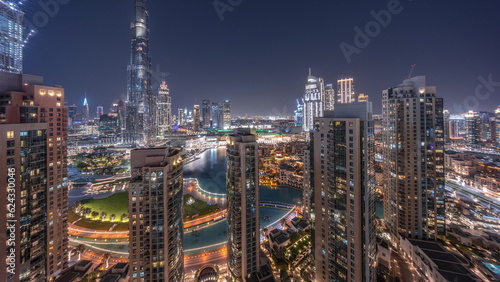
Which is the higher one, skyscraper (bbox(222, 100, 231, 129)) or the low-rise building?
skyscraper (bbox(222, 100, 231, 129))

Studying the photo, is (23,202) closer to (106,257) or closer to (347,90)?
(106,257)

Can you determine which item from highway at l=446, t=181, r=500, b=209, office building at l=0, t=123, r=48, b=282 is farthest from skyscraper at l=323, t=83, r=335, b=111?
office building at l=0, t=123, r=48, b=282

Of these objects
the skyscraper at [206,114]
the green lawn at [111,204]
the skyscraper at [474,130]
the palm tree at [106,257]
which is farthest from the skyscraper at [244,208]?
the skyscraper at [206,114]

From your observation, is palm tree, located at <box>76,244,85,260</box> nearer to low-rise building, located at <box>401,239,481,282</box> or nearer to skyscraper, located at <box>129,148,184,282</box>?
skyscraper, located at <box>129,148,184,282</box>

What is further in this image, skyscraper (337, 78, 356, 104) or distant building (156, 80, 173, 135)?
distant building (156, 80, 173, 135)

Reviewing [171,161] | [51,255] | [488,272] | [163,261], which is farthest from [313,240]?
[51,255]

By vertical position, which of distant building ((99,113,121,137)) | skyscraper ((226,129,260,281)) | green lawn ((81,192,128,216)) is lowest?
green lawn ((81,192,128,216))
